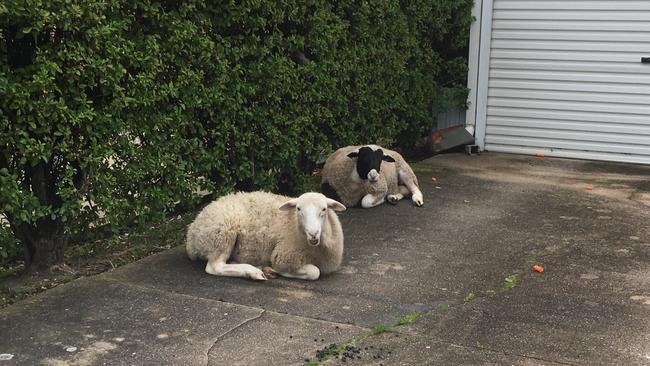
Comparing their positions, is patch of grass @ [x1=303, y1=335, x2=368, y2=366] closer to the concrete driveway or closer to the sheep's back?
the concrete driveway

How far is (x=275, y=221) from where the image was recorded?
593 cm

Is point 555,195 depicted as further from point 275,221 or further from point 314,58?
point 275,221

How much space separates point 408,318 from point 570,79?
302 inches

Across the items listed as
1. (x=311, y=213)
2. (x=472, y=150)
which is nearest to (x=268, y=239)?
(x=311, y=213)

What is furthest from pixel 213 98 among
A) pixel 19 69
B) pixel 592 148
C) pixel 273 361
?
pixel 592 148

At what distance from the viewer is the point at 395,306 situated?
5184 millimetres

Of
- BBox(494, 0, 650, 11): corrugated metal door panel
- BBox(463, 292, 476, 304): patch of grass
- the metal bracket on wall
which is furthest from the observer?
the metal bracket on wall

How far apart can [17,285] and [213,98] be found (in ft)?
7.62

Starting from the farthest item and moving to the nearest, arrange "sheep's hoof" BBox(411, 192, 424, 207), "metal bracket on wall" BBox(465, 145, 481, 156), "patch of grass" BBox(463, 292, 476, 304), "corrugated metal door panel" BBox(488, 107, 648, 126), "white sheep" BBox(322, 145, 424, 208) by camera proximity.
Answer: "metal bracket on wall" BBox(465, 145, 481, 156)
"corrugated metal door panel" BBox(488, 107, 648, 126)
"sheep's hoof" BBox(411, 192, 424, 207)
"white sheep" BBox(322, 145, 424, 208)
"patch of grass" BBox(463, 292, 476, 304)

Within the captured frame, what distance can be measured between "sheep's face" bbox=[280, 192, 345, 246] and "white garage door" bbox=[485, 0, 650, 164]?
6.83m

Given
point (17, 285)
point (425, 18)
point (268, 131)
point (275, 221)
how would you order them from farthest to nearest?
point (425, 18)
point (268, 131)
point (275, 221)
point (17, 285)

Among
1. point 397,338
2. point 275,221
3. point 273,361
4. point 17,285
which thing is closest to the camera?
point 273,361

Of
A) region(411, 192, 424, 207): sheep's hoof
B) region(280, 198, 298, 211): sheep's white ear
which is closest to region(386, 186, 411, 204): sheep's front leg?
region(411, 192, 424, 207): sheep's hoof

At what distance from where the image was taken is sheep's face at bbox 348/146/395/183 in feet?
25.8
